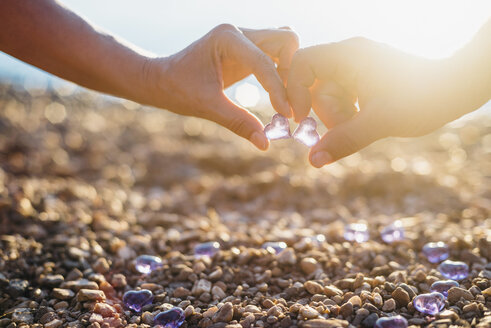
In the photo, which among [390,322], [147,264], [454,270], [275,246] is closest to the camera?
[390,322]

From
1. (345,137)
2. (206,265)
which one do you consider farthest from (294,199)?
(345,137)

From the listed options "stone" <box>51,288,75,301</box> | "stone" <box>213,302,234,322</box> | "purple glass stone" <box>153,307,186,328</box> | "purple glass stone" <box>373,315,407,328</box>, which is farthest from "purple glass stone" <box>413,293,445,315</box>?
"stone" <box>51,288,75,301</box>

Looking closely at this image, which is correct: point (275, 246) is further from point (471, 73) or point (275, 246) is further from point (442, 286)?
point (471, 73)

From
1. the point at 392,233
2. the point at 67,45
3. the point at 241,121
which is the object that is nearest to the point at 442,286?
the point at 392,233

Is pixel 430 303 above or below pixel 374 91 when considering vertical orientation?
below

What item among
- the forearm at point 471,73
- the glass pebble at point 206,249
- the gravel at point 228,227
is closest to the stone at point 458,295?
the gravel at point 228,227

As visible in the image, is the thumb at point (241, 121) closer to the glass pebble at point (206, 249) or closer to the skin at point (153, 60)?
the skin at point (153, 60)

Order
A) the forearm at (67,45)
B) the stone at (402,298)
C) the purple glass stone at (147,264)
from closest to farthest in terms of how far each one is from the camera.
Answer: the stone at (402,298) < the forearm at (67,45) < the purple glass stone at (147,264)
